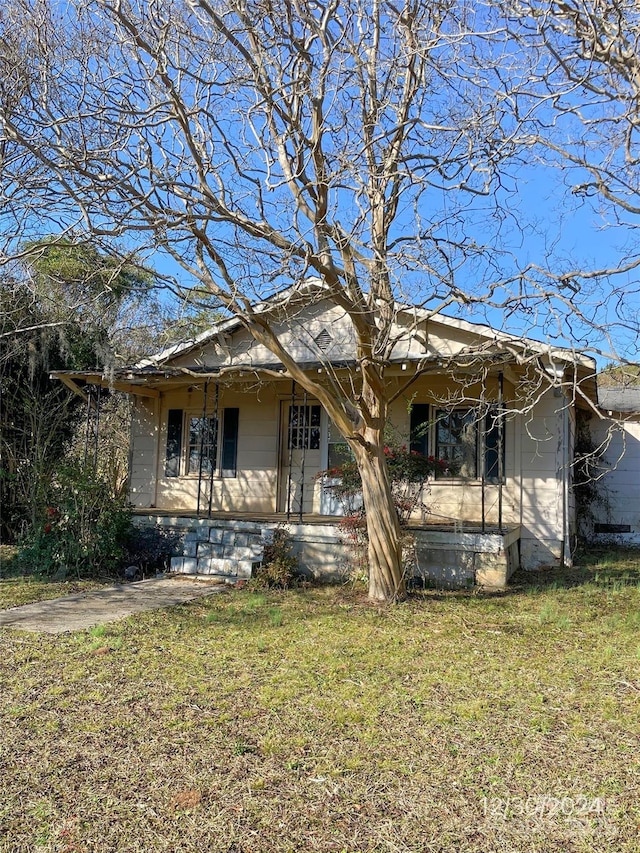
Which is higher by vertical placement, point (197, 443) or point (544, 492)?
point (197, 443)

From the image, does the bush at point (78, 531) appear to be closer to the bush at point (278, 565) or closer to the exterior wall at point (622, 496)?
the bush at point (278, 565)

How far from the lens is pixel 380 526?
7.46m

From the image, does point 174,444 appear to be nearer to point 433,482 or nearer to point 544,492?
point 433,482

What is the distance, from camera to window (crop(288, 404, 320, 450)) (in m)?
12.1

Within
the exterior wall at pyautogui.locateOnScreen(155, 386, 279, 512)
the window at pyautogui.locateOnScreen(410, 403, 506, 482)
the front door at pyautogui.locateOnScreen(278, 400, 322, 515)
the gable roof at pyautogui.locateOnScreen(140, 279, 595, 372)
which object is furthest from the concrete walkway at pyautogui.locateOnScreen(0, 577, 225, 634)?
the window at pyautogui.locateOnScreen(410, 403, 506, 482)

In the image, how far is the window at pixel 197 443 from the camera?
12.6m

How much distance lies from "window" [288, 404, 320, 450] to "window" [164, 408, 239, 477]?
1.16 meters

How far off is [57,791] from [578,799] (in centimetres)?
256

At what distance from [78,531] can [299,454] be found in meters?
4.28

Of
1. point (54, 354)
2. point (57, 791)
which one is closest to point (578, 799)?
point (57, 791)

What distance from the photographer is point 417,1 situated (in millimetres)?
6945

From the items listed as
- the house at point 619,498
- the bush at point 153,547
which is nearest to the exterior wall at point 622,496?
the house at point 619,498

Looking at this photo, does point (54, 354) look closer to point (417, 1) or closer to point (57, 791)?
point (417, 1)

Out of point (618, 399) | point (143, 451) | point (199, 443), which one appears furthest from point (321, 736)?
point (618, 399)
